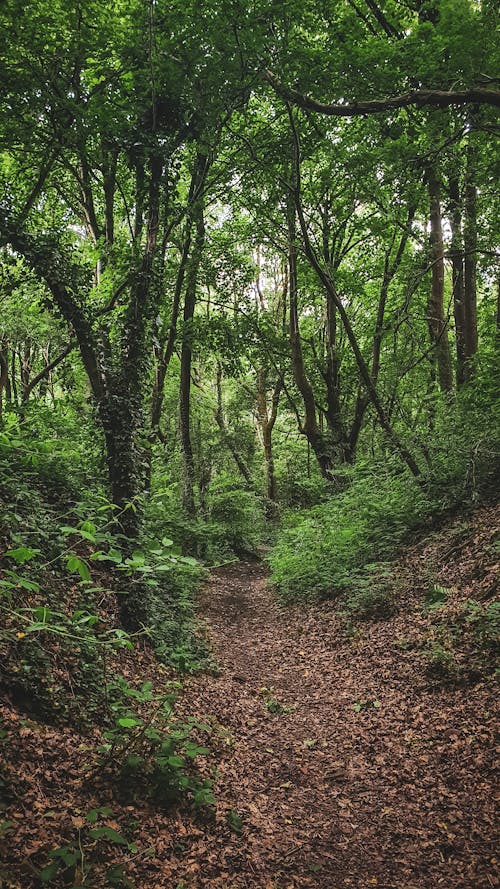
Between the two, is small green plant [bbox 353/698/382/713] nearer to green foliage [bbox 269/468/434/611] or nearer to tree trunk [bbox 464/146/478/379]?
green foliage [bbox 269/468/434/611]

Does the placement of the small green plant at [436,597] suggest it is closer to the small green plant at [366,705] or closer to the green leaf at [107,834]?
the small green plant at [366,705]

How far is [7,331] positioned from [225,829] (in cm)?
2002

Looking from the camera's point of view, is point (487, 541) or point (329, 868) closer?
point (329, 868)

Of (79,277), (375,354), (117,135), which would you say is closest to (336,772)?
(79,277)

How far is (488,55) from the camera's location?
6.60m

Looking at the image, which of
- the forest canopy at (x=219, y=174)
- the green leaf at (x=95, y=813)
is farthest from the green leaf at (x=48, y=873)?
the forest canopy at (x=219, y=174)

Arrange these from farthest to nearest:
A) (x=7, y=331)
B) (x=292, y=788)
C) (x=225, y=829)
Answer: (x=7, y=331) < (x=292, y=788) < (x=225, y=829)

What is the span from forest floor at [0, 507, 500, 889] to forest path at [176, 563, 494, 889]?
1 cm

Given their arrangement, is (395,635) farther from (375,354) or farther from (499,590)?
(375,354)

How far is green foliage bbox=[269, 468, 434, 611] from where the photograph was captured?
8.82m

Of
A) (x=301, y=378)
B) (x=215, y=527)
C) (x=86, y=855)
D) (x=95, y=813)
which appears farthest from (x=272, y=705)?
(x=301, y=378)

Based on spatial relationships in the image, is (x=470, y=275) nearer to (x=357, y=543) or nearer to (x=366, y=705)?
(x=357, y=543)

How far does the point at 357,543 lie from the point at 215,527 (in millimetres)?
5126

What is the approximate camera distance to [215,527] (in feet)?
45.8
